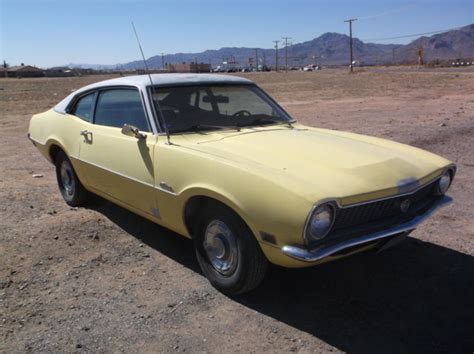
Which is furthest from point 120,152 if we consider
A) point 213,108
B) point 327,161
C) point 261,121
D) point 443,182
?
point 443,182

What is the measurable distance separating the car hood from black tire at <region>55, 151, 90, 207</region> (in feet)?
6.68

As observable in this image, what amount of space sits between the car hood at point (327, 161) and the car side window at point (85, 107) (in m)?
1.64

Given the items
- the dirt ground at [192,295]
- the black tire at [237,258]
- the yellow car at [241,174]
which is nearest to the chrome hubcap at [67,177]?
the dirt ground at [192,295]

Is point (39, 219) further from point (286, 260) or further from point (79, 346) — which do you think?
point (286, 260)

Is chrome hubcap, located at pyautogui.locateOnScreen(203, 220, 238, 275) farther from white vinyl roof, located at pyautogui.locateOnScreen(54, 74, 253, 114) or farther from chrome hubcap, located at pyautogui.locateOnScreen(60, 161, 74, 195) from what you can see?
chrome hubcap, located at pyautogui.locateOnScreen(60, 161, 74, 195)

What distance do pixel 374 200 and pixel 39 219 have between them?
353cm

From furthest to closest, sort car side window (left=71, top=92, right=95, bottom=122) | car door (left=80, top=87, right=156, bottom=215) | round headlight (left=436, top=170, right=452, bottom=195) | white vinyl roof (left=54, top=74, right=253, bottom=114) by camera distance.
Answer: car side window (left=71, top=92, right=95, bottom=122)
white vinyl roof (left=54, top=74, right=253, bottom=114)
car door (left=80, top=87, right=156, bottom=215)
round headlight (left=436, top=170, right=452, bottom=195)

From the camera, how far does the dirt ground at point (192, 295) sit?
3.05m

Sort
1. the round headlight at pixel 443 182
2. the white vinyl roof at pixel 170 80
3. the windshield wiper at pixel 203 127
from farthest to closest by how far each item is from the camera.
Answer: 1. the white vinyl roof at pixel 170 80
2. the windshield wiper at pixel 203 127
3. the round headlight at pixel 443 182

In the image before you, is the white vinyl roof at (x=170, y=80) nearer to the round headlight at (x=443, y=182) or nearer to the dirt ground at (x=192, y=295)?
the dirt ground at (x=192, y=295)

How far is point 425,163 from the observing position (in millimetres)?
3740

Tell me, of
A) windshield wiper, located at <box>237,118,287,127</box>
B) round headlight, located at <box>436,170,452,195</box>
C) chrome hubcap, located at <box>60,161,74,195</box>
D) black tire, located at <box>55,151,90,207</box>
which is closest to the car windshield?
windshield wiper, located at <box>237,118,287,127</box>

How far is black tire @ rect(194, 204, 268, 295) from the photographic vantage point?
3254 mm

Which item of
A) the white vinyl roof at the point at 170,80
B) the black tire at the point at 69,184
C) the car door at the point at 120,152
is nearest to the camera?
the car door at the point at 120,152
